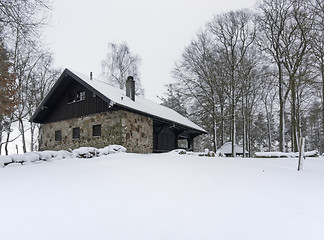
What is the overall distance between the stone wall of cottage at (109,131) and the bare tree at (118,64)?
9.55m

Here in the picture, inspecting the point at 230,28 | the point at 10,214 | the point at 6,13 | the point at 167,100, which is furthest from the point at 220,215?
the point at 167,100

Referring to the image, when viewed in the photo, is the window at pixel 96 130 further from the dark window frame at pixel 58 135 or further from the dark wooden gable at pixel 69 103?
the dark window frame at pixel 58 135

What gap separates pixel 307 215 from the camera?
3.19 metres

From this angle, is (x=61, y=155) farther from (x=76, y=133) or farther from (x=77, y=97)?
(x=77, y=97)

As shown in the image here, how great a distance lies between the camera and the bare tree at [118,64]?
23.1 m

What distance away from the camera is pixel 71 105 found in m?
14.3

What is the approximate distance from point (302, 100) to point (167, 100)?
16.0m

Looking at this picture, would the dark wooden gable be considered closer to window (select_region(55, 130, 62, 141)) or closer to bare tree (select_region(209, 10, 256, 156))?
window (select_region(55, 130, 62, 141))

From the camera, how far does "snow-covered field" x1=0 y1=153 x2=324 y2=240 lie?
99.5 inches

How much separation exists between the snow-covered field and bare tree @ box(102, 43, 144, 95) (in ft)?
62.6

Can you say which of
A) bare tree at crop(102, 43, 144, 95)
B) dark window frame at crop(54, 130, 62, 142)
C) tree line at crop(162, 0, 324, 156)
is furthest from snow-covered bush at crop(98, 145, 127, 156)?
bare tree at crop(102, 43, 144, 95)

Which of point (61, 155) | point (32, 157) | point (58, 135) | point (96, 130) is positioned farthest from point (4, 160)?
point (58, 135)

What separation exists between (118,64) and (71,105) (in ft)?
33.8

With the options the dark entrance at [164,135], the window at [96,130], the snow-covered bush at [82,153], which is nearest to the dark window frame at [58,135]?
the window at [96,130]
